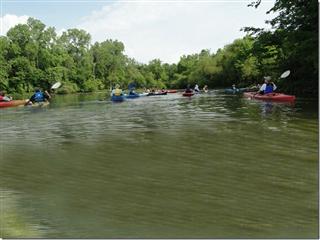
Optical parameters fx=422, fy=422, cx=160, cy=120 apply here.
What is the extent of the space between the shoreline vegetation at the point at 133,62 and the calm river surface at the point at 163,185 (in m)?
9.86

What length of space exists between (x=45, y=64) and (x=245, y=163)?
73.5m

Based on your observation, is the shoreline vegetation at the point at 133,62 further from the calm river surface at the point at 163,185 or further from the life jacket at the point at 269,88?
the calm river surface at the point at 163,185

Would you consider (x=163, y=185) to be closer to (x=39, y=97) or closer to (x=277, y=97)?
(x=277, y=97)

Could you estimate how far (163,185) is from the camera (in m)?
6.47

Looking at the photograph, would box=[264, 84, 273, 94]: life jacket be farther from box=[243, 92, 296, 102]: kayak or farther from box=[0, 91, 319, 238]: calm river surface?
box=[0, 91, 319, 238]: calm river surface

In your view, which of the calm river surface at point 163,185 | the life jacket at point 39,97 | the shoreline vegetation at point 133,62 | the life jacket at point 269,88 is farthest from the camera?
the life jacket at point 39,97

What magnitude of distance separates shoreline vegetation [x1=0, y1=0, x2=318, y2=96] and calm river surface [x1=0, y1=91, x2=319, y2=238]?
9.86m

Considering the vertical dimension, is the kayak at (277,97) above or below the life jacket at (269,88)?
below

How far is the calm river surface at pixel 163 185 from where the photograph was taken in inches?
188

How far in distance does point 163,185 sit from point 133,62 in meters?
105

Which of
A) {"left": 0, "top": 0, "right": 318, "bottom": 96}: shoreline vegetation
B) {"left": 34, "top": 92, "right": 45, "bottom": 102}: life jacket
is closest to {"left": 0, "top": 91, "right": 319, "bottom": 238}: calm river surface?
{"left": 0, "top": 0, "right": 318, "bottom": 96}: shoreline vegetation

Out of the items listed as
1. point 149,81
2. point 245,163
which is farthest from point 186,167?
point 149,81

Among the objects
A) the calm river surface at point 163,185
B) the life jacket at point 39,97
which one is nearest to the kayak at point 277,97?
the calm river surface at point 163,185

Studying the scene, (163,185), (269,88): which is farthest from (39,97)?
(163,185)
